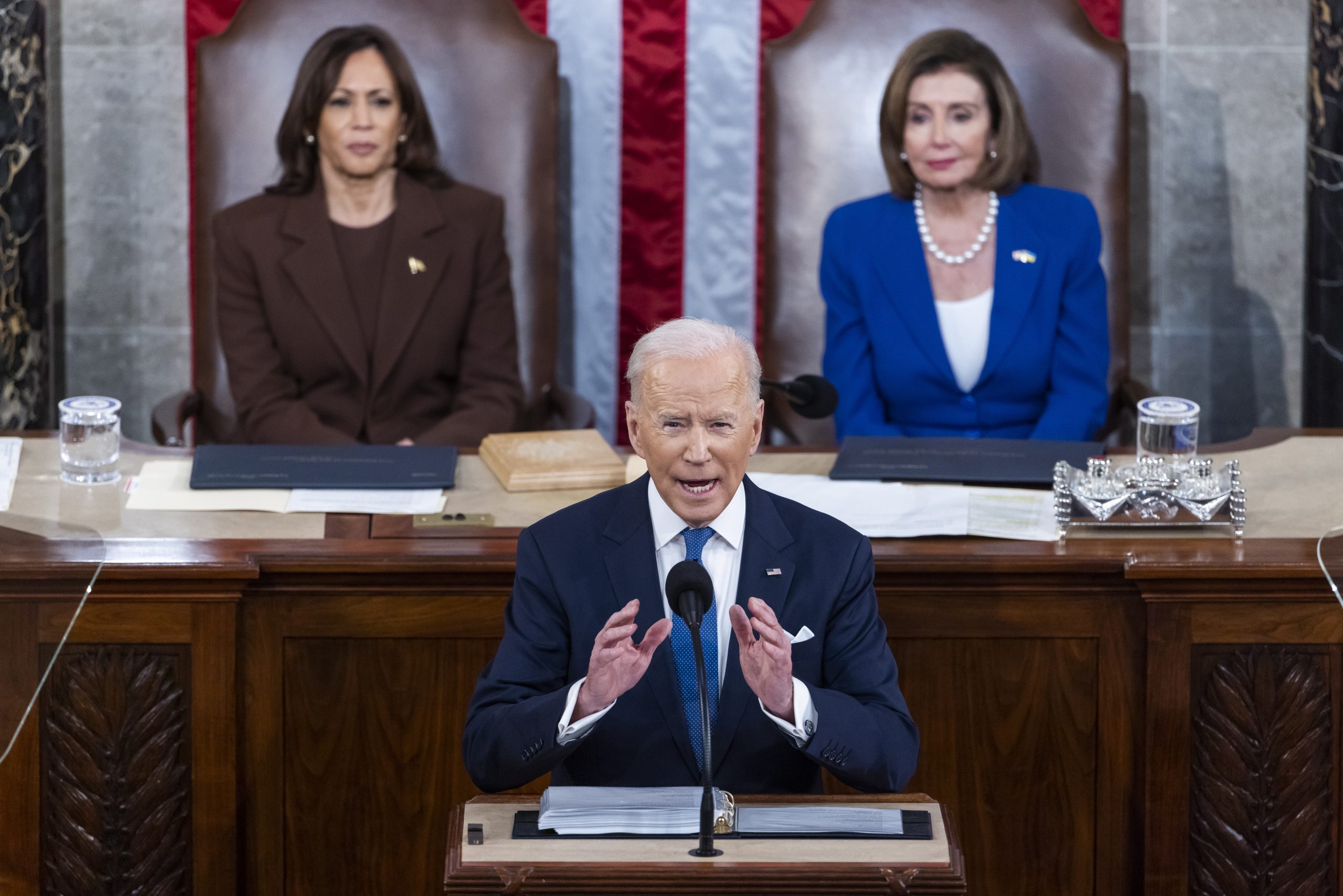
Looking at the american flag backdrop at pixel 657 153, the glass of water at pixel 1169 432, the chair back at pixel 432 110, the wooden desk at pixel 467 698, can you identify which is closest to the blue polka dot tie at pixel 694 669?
the wooden desk at pixel 467 698

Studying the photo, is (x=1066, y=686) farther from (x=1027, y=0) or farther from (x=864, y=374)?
(x=1027, y=0)

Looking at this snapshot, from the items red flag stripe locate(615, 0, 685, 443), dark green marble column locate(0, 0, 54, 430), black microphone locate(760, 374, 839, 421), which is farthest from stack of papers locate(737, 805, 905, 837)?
dark green marble column locate(0, 0, 54, 430)

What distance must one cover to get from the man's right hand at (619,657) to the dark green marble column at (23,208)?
109 inches

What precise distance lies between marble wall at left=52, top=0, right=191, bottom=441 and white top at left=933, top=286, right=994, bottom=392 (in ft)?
6.69

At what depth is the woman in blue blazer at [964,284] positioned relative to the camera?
13.1ft

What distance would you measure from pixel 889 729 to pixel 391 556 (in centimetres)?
87

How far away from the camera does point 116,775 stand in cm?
262

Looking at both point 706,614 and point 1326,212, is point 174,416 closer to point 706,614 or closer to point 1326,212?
point 706,614

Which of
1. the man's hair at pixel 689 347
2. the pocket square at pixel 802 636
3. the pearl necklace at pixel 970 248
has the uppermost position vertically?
the pearl necklace at pixel 970 248

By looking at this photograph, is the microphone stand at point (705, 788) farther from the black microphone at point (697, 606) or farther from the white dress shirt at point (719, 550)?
the white dress shirt at point (719, 550)

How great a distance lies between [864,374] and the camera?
4.02 m

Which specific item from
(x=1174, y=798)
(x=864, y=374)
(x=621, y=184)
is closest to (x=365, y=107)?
(x=621, y=184)

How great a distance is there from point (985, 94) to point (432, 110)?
4.25 ft

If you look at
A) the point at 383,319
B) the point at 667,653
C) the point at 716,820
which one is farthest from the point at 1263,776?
the point at 383,319
